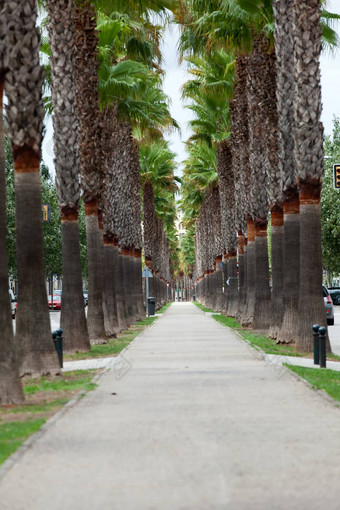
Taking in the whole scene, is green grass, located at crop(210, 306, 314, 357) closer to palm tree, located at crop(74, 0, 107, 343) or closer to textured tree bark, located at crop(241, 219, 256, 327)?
palm tree, located at crop(74, 0, 107, 343)

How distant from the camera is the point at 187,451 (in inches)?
328

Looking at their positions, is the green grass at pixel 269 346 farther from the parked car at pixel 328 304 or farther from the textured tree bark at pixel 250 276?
the parked car at pixel 328 304

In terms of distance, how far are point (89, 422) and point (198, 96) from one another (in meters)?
32.9

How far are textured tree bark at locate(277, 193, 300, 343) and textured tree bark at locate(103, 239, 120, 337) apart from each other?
6.93 m

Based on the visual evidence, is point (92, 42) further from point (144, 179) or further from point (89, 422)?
point (144, 179)

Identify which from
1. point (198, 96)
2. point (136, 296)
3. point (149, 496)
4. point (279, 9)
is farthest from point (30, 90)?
point (136, 296)

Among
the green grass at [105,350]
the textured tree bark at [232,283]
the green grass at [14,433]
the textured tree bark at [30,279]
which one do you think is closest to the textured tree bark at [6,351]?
the green grass at [14,433]

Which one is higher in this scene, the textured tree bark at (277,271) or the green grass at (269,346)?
the textured tree bark at (277,271)

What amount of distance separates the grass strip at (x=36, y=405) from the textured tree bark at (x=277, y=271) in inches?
372

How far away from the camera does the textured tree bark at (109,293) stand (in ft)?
93.4

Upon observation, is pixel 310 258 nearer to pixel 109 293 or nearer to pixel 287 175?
pixel 287 175

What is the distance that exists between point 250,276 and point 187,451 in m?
25.6

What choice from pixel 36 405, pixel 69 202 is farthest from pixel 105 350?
pixel 36 405

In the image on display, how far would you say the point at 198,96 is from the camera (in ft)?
137
